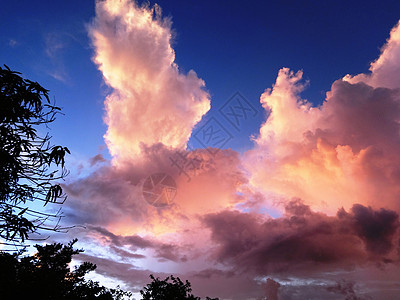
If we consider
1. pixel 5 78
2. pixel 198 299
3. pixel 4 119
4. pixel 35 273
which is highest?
pixel 5 78

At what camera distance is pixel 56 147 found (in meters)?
7.21

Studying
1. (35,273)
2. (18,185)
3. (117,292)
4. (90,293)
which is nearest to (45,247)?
(35,273)

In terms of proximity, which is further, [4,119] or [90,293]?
[90,293]

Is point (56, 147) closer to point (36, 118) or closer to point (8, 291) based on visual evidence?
point (36, 118)

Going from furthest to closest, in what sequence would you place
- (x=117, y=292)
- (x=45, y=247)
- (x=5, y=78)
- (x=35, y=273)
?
(x=117, y=292) → (x=45, y=247) → (x=35, y=273) → (x=5, y=78)

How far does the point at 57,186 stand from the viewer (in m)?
7.18

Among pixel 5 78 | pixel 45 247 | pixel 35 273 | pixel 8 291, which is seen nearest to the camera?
pixel 5 78

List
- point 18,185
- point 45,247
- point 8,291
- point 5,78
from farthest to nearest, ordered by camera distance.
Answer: point 45,247
point 8,291
point 18,185
point 5,78

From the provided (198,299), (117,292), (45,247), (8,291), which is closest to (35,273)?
(45,247)

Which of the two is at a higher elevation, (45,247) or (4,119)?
(45,247)

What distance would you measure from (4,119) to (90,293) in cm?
3316

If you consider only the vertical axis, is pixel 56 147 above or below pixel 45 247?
below

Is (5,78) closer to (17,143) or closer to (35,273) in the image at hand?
(17,143)

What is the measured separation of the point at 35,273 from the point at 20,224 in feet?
79.0
